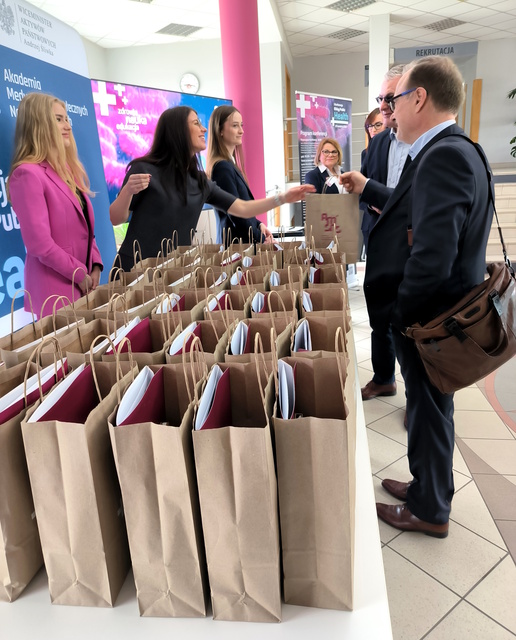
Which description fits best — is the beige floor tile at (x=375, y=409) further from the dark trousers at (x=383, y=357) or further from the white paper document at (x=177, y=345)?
the white paper document at (x=177, y=345)

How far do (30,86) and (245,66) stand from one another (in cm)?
336

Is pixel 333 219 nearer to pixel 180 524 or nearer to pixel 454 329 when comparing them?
pixel 454 329

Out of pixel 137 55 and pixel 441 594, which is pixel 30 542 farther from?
pixel 137 55

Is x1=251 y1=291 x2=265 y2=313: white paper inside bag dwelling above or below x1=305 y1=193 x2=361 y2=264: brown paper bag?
below

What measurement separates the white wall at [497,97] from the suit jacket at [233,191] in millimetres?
10668

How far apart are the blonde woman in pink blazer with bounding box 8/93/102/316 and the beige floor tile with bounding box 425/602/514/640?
1792 mm

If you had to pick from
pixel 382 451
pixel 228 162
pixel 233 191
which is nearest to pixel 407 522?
pixel 382 451

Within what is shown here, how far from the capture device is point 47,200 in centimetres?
216

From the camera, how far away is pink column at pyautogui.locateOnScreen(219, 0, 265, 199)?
520cm

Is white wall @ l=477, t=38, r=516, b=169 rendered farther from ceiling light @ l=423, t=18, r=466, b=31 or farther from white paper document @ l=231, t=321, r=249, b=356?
white paper document @ l=231, t=321, r=249, b=356

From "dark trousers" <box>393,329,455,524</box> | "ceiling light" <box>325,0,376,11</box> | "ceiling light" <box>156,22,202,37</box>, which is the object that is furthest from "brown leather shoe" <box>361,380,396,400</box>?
"ceiling light" <box>156,22,202,37</box>

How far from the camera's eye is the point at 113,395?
768 millimetres

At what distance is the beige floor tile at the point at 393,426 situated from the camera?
2.55 metres

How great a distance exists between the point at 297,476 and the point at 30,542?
1.41 ft
